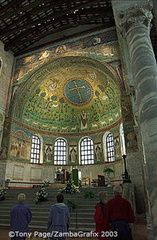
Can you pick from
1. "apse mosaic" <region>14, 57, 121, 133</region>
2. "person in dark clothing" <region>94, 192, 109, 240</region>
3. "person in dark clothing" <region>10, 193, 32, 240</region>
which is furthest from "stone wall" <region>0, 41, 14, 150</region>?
"person in dark clothing" <region>94, 192, 109, 240</region>

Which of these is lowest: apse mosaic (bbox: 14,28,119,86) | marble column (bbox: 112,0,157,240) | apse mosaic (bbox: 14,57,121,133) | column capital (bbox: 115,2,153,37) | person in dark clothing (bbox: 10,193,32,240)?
person in dark clothing (bbox: 10,193,32,240)

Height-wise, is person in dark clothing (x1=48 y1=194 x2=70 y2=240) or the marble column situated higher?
the marble column

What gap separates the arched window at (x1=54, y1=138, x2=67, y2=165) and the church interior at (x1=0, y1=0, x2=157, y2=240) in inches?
1.4

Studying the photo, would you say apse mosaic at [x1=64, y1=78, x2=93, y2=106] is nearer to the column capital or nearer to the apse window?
the apse window

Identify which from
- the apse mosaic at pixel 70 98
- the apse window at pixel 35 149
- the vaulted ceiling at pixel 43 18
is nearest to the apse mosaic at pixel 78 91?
the apse mosaic at pixel 70 98

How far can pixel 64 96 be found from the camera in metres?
21.3

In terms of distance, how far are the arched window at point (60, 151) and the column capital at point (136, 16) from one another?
17042 millimetres

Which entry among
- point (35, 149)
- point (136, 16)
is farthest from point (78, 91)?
point (136, 16)

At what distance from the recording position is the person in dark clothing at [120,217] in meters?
2.94

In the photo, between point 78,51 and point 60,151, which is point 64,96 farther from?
point 60,151

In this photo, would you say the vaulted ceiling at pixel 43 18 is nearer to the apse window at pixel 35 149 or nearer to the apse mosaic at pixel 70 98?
the apse mosaic at pixel 70 98

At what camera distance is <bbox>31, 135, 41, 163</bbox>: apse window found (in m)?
19.3

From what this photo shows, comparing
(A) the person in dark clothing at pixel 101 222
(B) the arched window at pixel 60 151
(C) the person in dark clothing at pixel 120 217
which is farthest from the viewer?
(B) the arched window at pixel 60 151

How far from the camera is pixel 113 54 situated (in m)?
15.8
